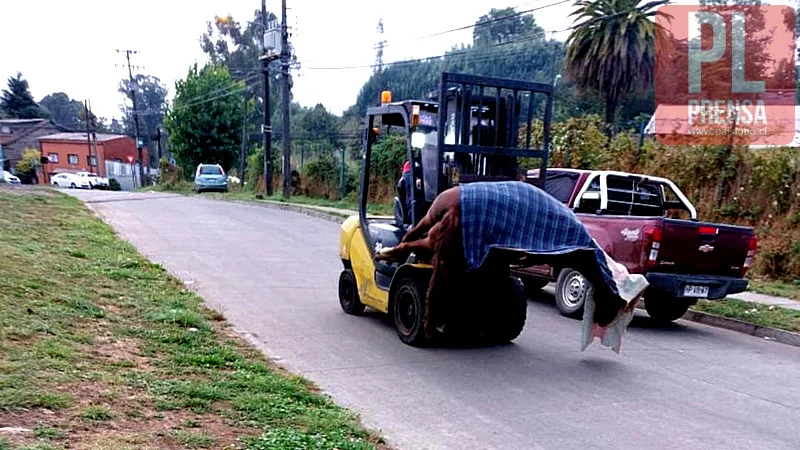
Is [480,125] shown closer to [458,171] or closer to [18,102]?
[458,171]

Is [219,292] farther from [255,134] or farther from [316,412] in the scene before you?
[255,134]

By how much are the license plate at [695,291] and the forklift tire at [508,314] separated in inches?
→ 103

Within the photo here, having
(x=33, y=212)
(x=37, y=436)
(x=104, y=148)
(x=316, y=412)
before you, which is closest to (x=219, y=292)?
(x=316, y=412)

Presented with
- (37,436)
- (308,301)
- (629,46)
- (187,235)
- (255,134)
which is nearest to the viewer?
(37,436)

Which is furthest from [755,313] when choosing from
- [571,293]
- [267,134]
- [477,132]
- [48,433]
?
[267,134]

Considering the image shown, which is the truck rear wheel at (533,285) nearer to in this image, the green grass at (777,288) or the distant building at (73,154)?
the green grass at (777,288)

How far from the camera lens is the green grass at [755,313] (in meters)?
→ 9.42

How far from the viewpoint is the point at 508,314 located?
25.8 feet

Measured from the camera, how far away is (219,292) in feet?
33.1

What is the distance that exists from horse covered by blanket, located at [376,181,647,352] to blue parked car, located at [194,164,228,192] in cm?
3490

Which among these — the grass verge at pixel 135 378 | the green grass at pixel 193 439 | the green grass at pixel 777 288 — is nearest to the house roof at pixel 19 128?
the grass verge at pixel 135 378

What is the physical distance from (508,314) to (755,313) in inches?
175

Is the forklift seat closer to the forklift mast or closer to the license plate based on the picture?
the forklift mast

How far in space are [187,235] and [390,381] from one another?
11.2 meters
